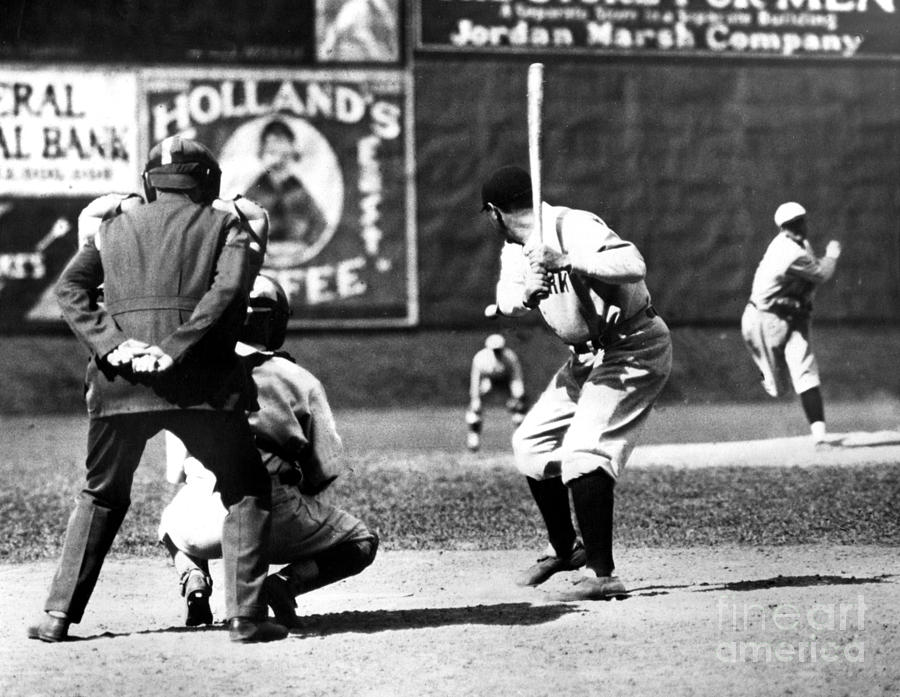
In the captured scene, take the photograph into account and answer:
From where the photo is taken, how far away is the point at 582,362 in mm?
6707

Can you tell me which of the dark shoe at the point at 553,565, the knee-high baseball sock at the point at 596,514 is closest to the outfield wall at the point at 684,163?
the dark shoe at the point at 553,565

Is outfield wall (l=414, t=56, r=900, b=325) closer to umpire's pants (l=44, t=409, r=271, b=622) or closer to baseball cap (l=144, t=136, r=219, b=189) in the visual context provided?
baseball cap (l=144, t=136, r=219, b=189)

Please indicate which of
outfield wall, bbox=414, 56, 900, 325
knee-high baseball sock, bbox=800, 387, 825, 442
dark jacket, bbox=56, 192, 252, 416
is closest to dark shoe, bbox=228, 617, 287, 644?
dark jacket, bbox=56, 192, 252, 416

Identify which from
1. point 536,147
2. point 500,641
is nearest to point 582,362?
point 536,147

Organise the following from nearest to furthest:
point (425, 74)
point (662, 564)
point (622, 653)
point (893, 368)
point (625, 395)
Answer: point (622, 653), point (625, 395), point (662, 564), point (425, 74), point (893, 368)

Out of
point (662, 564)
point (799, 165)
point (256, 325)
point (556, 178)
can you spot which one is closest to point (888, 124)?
point (799, 165)

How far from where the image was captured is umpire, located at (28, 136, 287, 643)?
5.20 metres

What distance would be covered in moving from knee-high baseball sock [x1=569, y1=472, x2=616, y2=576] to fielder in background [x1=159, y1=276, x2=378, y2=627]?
915 mm

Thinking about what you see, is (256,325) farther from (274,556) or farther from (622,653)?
(622,653)

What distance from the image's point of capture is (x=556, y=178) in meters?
17.2

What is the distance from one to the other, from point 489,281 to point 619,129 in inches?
81.4

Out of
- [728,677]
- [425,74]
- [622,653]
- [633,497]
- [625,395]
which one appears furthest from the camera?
[425,74]

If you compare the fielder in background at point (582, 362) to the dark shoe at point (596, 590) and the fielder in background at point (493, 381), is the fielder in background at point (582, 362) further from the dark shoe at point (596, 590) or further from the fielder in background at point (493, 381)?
the fielder in background at point (493, 381)

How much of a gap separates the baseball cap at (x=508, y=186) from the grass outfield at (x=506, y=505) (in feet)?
7.61
